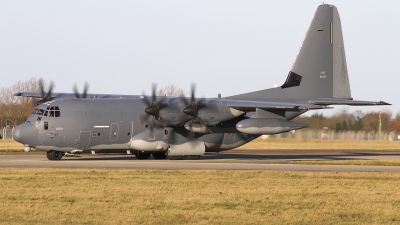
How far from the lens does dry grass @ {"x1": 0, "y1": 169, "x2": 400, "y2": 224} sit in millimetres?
15109

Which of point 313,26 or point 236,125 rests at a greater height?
point 313,26

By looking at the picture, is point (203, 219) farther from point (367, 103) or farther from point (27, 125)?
point (367, 103)

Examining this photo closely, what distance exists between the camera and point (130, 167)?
29.6m

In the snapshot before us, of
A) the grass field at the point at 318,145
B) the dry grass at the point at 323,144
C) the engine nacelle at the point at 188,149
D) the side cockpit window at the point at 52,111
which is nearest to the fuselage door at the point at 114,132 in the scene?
the side cockpit window at the point at 52,111

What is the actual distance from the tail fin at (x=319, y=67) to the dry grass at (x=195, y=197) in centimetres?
1378

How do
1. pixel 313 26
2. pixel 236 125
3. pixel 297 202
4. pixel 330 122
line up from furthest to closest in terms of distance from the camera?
pixel 330 122, pixel 313 26, pixel 236 125, pixel 297 202

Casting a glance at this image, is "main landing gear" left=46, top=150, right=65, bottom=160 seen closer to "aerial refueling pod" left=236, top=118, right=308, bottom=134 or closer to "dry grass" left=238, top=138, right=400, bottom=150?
"aerial refueling pod" left=236, top=118, right=308, bottom=134

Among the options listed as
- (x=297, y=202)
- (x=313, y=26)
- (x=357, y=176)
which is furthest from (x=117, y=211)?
(x=313, y=26)

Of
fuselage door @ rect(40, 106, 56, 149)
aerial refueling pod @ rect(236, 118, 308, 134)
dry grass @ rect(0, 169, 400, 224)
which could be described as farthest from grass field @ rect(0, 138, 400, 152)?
dry grass @ rect(0, 169, 400, 224)

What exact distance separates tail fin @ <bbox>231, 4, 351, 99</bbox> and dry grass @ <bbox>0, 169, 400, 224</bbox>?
13.8m

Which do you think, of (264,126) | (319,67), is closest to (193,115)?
(264,126)

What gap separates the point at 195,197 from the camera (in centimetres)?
1900

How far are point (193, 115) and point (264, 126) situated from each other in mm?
4077

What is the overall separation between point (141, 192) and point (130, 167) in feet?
31.9
